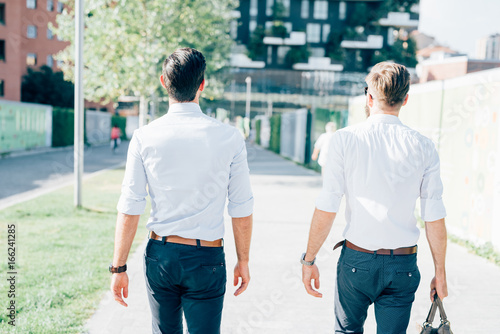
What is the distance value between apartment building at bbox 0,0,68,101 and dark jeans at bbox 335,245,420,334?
50.2m

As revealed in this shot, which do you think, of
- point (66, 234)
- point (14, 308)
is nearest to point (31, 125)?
point (66, 234)

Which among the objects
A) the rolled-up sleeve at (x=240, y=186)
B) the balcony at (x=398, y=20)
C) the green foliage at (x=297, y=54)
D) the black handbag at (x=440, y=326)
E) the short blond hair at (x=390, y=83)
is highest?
the balcony at (x=398, y=20)

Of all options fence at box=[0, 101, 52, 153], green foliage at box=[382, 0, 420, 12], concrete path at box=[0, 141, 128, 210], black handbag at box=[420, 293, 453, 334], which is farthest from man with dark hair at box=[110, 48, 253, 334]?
green foliage at box=[382, 0, 420, 12]

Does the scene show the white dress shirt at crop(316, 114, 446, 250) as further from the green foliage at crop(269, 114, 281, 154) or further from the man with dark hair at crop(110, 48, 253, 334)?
the green foliage at crop(269, 114, 281, 154)

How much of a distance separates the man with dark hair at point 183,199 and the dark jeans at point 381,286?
0.64 metres

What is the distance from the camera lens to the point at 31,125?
31.8 meters

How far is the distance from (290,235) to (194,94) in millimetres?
5793

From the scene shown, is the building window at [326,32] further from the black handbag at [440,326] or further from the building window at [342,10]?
the black handbag at [440,326]

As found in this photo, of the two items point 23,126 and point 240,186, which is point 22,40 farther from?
point 240,186

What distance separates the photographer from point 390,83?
9.16ft

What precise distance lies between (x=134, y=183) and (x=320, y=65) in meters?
69.7

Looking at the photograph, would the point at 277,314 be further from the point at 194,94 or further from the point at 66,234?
the point at 66,234

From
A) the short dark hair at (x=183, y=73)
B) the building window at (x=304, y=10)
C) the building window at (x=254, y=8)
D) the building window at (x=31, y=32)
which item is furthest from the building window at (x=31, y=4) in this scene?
the short dark hair at (x=183, y=73)

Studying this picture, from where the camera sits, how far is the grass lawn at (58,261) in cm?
444
